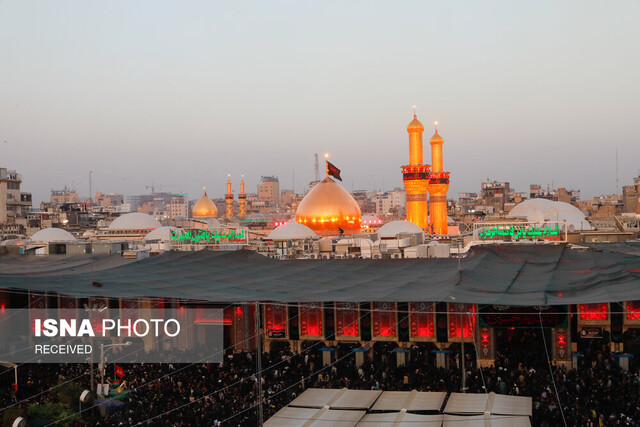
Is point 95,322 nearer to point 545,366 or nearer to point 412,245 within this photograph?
point 412,245

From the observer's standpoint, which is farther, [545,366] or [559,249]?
[559,249]

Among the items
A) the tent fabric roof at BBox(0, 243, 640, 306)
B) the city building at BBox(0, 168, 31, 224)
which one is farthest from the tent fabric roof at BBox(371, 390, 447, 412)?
the city building at BBox(0, 168, 31, 224)

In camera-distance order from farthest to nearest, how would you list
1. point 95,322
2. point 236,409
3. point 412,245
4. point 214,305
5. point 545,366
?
point 412,245 < point 95,322 < point 214,305 < point 545,366 < point 236,409

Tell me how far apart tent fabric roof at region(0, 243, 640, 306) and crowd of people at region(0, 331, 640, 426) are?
7.02 ft

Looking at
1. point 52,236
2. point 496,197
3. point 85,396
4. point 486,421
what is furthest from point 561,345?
point 496,197

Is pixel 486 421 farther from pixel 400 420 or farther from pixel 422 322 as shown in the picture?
pixel 422 322

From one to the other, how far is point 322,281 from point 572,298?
6692 millimetres

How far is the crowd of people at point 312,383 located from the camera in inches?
633

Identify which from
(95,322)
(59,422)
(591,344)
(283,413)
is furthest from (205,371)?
(591,344)

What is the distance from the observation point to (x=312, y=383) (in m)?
18.9

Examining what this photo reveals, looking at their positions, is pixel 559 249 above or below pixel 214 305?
above

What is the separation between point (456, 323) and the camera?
72.9ft

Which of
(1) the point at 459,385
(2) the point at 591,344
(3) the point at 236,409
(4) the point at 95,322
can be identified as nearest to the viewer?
(3) the point at 236,409

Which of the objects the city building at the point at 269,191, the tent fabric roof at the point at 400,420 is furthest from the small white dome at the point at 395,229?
the city building at the point at 269,191
